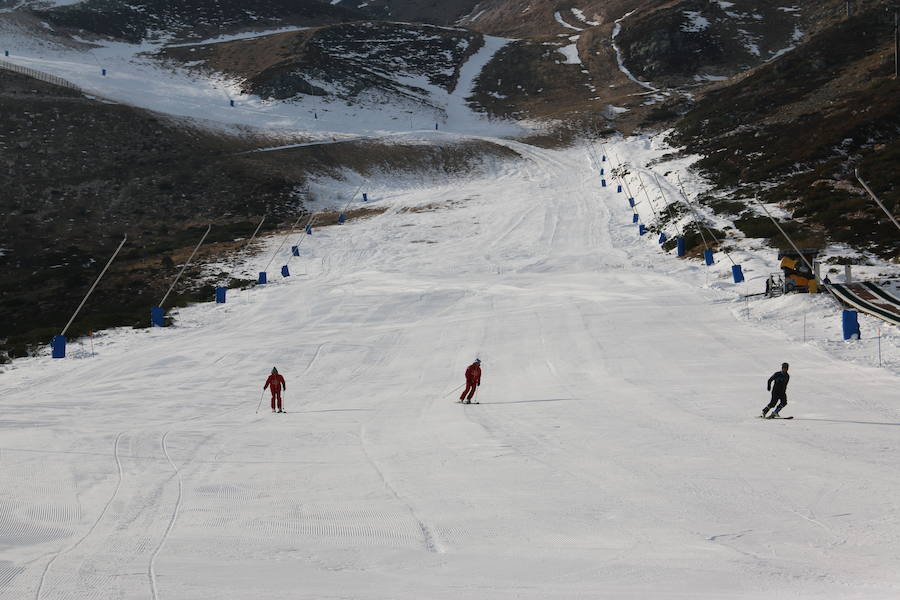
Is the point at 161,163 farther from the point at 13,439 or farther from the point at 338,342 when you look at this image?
the point at 13,439

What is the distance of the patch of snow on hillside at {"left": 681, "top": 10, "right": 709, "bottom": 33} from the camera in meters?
98.1

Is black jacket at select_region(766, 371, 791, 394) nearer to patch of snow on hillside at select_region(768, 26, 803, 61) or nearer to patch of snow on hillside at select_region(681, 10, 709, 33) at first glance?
patch of snow on hillside at select_region(768, 26, 803, 61)

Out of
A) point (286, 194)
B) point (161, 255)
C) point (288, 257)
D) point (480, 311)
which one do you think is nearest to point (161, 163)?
point (286, 194)

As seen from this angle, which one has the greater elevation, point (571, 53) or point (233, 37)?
point (233, 37)

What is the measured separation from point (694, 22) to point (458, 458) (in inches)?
3982

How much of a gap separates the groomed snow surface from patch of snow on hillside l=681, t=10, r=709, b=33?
78.0m

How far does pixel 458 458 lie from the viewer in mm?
12680

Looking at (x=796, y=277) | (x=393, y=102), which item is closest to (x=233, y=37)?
(x=393, y=102)

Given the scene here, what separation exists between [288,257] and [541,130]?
140 feet

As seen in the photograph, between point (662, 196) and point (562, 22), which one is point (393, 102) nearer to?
point (662, 196)

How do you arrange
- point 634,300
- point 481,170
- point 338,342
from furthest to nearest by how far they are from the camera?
1. point 481,170
2. point 634,300
3. point 338,342

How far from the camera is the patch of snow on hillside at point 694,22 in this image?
322 feet

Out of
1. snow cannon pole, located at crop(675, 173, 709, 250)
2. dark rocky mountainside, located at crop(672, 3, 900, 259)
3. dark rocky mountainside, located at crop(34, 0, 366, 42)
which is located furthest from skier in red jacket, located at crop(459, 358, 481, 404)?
dark rocky mountainside, located at crop(34, 0, 366, 42)

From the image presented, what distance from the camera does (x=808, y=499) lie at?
973cm
